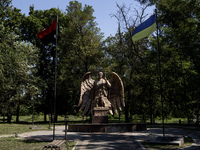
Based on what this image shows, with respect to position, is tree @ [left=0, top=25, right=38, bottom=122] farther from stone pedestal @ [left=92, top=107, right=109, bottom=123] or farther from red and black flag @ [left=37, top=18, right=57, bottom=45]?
red and black flag @ [left=37, top=18, right=57, bottom=45]

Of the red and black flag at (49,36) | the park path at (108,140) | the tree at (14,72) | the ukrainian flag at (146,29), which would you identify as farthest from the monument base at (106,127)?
the tree at (14,72)

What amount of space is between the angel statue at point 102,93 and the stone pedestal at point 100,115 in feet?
1.11


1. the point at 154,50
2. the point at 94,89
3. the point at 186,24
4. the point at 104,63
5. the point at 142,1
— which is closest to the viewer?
the point at 94,89

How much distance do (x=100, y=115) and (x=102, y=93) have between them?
179 centimetres

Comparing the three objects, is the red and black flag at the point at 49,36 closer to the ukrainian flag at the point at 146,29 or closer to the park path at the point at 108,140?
the ukrainian flag at the point at 146,29

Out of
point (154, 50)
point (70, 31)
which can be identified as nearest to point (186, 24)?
point (154, 50)

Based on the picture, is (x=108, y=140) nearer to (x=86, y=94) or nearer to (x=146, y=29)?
(x=146, y=29)

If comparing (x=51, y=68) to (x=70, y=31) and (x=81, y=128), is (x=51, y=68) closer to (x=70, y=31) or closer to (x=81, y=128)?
(x=70, y=31)

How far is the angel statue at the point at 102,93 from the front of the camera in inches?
710

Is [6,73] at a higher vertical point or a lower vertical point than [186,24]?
lower

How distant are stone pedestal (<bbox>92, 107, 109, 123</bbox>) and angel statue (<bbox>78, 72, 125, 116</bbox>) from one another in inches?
13.3

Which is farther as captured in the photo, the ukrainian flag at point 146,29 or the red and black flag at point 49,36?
the ukrainian flag at point 146,29

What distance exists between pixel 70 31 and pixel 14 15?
8823 millimetres

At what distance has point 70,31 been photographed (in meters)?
30.5
